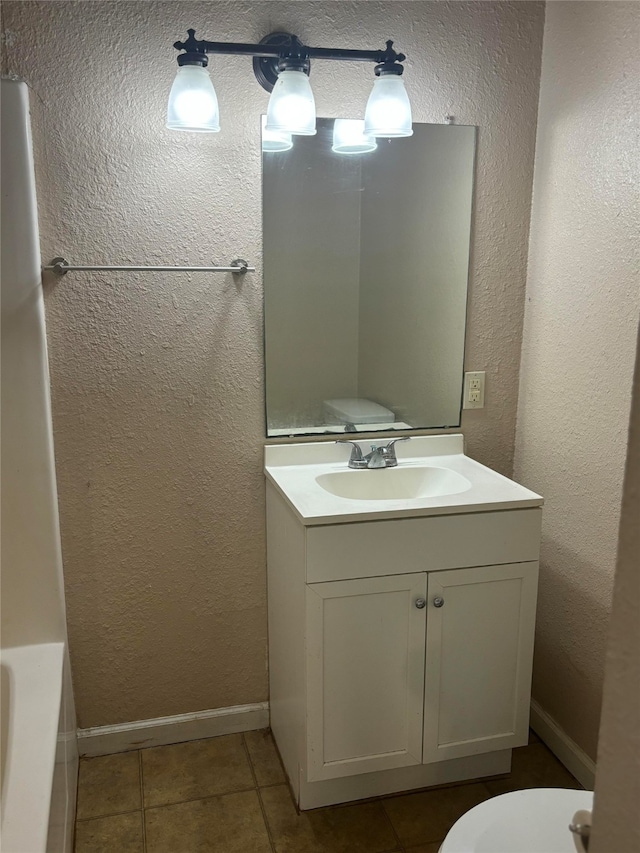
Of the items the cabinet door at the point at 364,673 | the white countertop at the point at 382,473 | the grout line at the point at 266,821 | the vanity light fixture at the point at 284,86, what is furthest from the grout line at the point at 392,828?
the vanity light fixture at the point at 284,86

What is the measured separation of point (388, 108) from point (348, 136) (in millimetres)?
174

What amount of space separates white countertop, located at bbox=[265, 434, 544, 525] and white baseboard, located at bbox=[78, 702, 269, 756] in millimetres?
805

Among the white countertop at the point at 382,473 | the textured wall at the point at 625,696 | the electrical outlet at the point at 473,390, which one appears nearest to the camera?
the textured wall at the point at 625,696

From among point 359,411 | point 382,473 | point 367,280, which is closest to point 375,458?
point 382,473

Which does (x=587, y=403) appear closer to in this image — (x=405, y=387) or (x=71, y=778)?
(x=405, y=387)

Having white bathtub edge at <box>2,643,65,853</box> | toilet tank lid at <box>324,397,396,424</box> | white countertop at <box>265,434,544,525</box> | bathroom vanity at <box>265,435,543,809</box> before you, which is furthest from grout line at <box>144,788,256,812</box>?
toilet tank lid at <box>324,397,396,424</box>

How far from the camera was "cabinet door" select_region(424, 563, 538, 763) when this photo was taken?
189cm

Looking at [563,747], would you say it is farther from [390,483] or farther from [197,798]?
[197,798]

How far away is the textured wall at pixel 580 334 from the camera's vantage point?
1.85m

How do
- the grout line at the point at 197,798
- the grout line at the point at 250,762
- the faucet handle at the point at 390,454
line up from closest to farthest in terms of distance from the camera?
the grout line at the point at 197,798
the grout line at the point at 250,762
the faucet handle at the point at 390,454

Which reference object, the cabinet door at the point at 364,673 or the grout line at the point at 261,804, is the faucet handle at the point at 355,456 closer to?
the cabinet door at the point at 364,673

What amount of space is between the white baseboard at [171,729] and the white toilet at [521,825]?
1.12m

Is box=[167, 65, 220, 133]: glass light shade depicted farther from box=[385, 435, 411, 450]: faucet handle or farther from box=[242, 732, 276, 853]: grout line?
box=[242, 732, 276, 853]: grout line

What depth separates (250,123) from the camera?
2002mm
